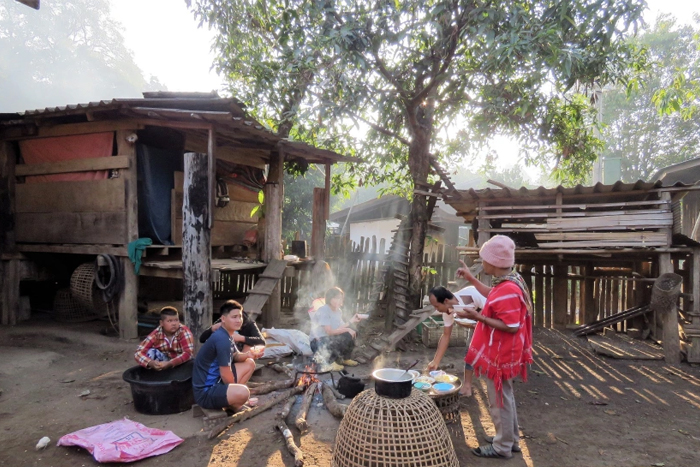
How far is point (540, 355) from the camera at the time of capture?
7906 millimetres

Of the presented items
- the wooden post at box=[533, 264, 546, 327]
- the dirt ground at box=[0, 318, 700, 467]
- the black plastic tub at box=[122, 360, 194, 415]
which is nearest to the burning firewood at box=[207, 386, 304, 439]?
the dirt ground at box=[0, 318, 700, 467]

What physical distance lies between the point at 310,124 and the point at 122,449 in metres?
8.77

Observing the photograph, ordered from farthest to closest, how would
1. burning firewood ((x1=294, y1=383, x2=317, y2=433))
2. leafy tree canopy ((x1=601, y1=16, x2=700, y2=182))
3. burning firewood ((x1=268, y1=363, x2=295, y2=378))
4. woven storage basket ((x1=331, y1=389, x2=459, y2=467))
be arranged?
leafy tree canopy ((x1=601, y1=16, x2=700, y2=182)) → burning firewood ((x1=268, y1=363, x2=295, y2=378)) → burning firewood ((x1=294, y1=383, x2=317, y2=433)) → woven storage basket ((x1=331, y1=389, x2=459, y2=467))

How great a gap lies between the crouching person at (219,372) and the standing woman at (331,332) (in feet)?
7.41

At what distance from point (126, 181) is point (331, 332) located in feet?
15.5

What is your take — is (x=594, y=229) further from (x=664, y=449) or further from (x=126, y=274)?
(x=126, y=274)

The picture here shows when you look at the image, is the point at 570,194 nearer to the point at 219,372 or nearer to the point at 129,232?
the point at 219,372

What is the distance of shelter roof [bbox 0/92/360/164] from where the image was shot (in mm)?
7242

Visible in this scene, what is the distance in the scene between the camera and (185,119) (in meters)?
7.45

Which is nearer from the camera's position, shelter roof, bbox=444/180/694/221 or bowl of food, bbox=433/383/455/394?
bowl of food, bbox=433/383/455/394

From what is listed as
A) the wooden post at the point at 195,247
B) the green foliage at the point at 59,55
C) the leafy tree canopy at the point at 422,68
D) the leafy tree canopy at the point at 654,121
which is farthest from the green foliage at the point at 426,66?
the green foliage at the point at 59,55

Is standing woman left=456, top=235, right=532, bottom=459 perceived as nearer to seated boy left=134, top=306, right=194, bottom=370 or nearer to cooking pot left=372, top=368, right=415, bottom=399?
cooking pot left=372, top=368, right=415, bottom=399

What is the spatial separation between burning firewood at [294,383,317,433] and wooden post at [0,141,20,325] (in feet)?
23.8

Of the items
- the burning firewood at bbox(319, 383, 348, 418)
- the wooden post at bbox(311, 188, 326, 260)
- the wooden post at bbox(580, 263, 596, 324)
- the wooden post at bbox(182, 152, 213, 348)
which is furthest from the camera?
the wooden post at bbox(311, 188, 326, 260)
